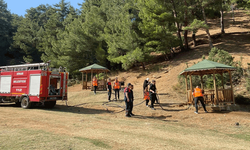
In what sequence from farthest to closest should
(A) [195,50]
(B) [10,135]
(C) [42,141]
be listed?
1. (A) [195,50]
2. (B) [10,135]
3. (C) [42,141]

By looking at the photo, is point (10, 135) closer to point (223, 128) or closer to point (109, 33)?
point (223, 128)

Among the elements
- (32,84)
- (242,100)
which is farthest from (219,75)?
(32,84)

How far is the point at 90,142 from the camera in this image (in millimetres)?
4766

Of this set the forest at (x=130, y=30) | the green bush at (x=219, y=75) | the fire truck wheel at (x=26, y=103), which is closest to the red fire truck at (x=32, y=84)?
the fire truck wheel at (x=26, y=103)

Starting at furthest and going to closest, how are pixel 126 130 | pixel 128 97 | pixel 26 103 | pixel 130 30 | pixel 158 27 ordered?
pixel 130 30, pixel 158 27, pixel 26 103, pixel 128 97, pixel 126 130

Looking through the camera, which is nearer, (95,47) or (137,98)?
(137,98)

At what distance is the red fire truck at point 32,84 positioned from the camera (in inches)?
456

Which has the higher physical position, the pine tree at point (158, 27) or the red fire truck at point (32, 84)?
the pine tree at point (158, 27)

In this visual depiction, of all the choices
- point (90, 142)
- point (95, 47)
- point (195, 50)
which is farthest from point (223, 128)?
point (95, 47)

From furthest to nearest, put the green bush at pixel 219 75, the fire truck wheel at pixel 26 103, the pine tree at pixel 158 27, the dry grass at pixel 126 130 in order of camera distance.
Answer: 1. the pine tree at pixel 158 27
2. the green bush at pixel 219 75
3. the fire truck wheel at pixel 26 103
4. the dry grass at pixel 126 130

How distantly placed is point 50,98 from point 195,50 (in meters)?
24.1

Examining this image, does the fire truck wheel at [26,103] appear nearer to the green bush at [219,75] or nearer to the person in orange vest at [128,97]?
the person in orange vest at [128,97]

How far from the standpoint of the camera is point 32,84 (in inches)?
461

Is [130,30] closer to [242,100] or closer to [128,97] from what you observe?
[242,100]
